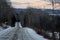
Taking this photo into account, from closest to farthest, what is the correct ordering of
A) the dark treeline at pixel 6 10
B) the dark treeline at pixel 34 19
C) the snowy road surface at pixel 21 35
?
the snowy road surface at pixel 21 35, the dark treeline at pixel 34 19, the dark treeline at pixel 6 10

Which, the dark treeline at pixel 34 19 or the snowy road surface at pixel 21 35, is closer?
the snowy road surface at pixel 21 35

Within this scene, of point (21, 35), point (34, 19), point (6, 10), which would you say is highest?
point (21, 35)

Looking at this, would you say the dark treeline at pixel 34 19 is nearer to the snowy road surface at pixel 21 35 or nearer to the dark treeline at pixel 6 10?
the dark treeline at pixel 6 10

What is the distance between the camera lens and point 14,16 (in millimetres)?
48344

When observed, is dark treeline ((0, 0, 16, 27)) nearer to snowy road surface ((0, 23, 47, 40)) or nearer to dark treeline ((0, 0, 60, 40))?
dark treeline ((0, 0, 60, 40))

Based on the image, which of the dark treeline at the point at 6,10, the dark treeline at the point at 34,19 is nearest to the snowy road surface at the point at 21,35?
the dark treeline at the point at 34,19

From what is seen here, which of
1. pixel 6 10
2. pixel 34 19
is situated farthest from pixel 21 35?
pixel 6 10

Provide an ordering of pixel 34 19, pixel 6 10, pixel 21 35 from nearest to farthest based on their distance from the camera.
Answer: pixel 21 35 → pixel 34 19 → pixel 6 10

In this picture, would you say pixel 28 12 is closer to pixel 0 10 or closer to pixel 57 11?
pixel 0 10

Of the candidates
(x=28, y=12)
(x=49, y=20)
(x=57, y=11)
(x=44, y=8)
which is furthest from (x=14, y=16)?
(x=49, y=20)

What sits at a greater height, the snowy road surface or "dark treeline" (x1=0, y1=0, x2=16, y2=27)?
the snowy road surface

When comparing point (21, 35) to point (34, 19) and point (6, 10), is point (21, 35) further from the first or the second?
point (6, 10)

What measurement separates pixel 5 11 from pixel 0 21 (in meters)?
9.63

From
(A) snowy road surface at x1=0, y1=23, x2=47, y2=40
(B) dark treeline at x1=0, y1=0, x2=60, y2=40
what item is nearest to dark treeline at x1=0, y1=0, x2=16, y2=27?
(B) dark treeline at x1=0, y1=0, x2=60, y2=40
